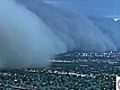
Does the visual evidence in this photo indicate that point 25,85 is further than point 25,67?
No

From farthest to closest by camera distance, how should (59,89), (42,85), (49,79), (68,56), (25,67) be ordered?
(68,56) → (25,67) → (49,79) → (42,85) → (59,89)

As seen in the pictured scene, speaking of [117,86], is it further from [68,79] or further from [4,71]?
[4,71]

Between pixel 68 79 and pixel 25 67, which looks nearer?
pixel 68 79

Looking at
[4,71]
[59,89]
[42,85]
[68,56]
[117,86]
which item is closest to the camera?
[117,86]

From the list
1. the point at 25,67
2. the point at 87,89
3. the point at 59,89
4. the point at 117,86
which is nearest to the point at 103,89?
the point at 87,89

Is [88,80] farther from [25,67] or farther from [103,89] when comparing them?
[25,67]

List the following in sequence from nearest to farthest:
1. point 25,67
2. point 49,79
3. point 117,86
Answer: point 117,86, point 49,79, point 25,67

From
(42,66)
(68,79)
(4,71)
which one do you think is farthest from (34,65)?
(68,79)

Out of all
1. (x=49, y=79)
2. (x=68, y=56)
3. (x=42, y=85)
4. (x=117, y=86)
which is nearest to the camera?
(x=117, y=86)
